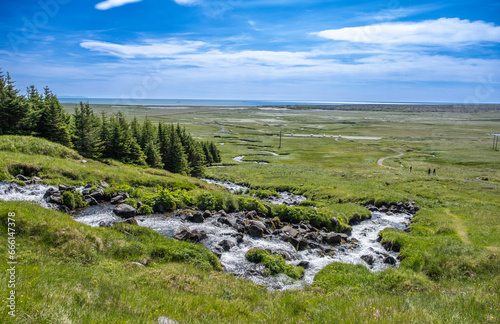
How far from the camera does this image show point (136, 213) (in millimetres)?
20125

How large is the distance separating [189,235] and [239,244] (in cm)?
328

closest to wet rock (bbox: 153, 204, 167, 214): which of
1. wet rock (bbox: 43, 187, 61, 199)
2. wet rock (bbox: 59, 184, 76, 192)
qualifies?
wet rock (bbox: 59, 184, 76, 192)

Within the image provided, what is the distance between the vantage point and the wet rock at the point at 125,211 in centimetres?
1889

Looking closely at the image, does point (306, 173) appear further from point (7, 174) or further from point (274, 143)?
point (274, 143)

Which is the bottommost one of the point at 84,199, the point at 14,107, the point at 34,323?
the point at 84,199

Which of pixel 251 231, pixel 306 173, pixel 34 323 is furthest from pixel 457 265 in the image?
pixel 306 173

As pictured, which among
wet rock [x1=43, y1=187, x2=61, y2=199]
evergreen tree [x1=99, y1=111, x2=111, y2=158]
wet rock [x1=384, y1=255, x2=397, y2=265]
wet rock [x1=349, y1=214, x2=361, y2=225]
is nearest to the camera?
wet rock [x1=384, y1=255, x2=397, y2=265]

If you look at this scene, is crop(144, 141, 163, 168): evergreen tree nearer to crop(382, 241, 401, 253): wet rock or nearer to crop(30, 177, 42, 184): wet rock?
crop(30, 177, 42, 184): wet rock

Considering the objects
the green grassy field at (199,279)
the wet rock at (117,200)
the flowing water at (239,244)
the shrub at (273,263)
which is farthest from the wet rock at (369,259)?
the wet rock at (117,200)

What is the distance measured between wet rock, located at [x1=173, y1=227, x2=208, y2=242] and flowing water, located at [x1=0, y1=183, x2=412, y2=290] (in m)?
0.35

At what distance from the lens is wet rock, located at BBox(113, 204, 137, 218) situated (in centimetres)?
1889

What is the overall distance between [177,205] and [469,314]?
1921cm

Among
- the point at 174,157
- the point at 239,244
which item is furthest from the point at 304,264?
the point at 174,157

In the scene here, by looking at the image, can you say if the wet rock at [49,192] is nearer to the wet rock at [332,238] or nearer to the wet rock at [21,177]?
the wet rock at [21,177]
